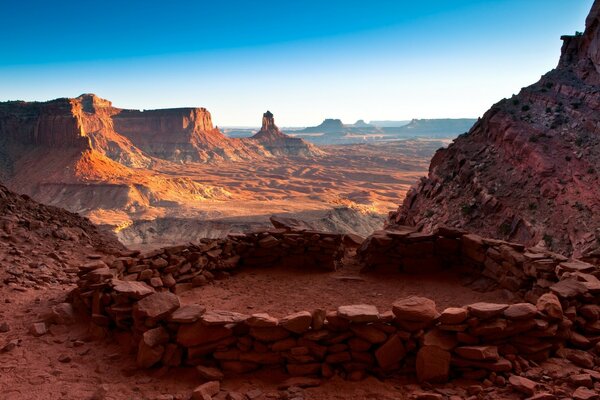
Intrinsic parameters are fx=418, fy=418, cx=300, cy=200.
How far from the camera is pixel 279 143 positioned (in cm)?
16000

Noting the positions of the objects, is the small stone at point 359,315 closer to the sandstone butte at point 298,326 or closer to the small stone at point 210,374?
the sandstone butte at point 298,326

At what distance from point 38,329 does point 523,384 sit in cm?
782

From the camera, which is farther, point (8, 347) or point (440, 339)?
point (8, 347)

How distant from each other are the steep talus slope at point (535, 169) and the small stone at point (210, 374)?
18745 millimetres

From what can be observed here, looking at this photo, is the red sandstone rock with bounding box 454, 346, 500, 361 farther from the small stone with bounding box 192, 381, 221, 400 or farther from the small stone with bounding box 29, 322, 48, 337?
the small stone with bounding box 29, 322, 48, 337

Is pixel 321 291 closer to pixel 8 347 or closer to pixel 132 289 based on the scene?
pixel 132 289

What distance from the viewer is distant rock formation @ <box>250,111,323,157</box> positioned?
155125 millimetres

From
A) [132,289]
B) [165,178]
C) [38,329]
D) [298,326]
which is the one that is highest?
[132,289]

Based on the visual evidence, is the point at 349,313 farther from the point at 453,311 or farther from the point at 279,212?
the point at 279,212

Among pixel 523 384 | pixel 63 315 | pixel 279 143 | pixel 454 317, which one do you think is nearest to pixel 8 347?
pixel 63 315

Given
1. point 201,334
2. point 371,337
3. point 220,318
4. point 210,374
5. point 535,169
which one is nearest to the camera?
point 210,374

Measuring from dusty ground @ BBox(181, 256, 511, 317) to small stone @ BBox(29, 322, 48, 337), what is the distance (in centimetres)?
288

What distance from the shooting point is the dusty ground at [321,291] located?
950 centimetres

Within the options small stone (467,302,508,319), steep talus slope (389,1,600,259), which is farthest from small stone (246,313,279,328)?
steep talus slope (389,1,600,259)
